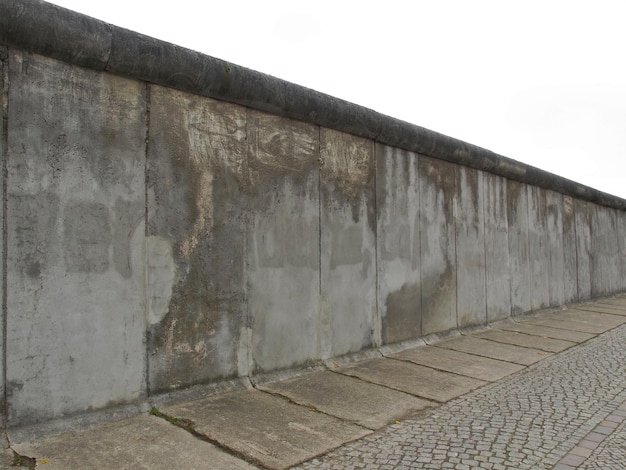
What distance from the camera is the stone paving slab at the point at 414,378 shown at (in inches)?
171

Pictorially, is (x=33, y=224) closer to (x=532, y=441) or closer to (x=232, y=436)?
(x=232, y=436)

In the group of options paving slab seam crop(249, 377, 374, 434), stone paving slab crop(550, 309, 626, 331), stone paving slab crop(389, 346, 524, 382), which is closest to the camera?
paving slab seam crop(249, 377, 374, 434)

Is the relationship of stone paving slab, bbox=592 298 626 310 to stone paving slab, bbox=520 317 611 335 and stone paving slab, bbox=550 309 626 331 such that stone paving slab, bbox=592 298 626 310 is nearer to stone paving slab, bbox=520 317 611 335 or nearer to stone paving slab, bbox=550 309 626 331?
stone paving slab, bbox=550 309 626 331

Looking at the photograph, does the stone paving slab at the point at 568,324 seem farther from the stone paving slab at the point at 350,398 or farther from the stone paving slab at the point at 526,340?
the stone paving slab at the point at 350,398

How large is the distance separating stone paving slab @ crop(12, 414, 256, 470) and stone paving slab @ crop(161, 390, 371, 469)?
0.48ft

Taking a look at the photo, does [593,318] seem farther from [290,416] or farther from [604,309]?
[290,416]

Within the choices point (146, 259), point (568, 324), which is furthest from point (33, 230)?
point (568, 324)

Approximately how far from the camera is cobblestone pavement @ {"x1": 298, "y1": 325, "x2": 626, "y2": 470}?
116 inches

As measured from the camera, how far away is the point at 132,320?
357cm

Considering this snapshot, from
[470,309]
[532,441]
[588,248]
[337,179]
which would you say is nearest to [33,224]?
[337,179]

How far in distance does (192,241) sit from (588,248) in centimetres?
1065

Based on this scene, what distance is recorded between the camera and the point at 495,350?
6109 millimetres

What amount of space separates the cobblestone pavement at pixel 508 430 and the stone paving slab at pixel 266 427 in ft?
0.44

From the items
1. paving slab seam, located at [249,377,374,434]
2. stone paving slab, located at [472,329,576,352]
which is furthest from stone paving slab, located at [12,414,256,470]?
stone paving slab, located at [472,329,576,352]
